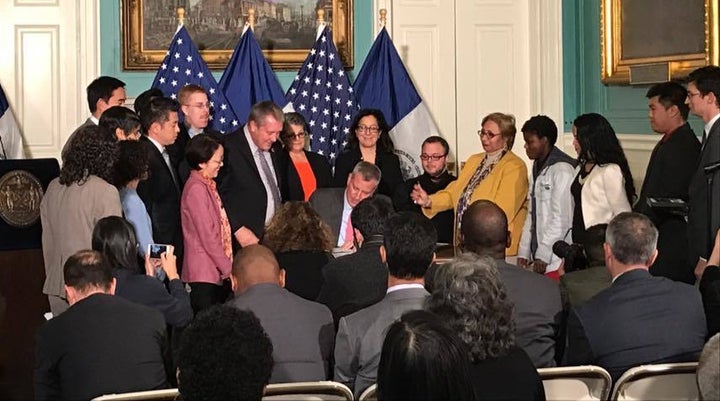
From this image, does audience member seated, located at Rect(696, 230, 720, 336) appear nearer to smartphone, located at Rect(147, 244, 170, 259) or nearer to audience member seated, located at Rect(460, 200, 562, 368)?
audience member seated, located at Rect(460, 200, 562, 368)

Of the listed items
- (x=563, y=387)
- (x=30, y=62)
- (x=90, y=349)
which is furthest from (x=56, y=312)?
(x=30, y=62)

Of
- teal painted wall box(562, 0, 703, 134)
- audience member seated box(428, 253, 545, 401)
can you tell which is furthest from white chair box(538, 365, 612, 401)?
teal painted wall box(562, 0, 703, 134)

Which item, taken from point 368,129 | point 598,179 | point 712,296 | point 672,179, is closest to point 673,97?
point 672,179

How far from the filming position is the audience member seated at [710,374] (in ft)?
7.83

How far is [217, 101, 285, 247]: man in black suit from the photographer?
666cm

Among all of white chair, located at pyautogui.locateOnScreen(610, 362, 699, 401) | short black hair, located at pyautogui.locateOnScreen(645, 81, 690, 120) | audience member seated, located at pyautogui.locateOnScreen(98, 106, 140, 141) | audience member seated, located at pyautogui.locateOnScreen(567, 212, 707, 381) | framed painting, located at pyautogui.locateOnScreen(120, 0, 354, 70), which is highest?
framed painting, located at pyautogui.locateOnScreen(120, 0, 354, 70)

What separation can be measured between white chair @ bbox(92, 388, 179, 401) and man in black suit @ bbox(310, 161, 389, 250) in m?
2.95

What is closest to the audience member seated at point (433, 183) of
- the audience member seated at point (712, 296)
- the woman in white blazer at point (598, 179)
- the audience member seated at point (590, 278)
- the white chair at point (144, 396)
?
the woman in white blazer at point (598, 179)

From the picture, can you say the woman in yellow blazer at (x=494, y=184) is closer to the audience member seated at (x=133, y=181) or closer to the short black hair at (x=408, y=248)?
the audience member seated at (x=133, y=181)

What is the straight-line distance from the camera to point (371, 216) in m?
5.04

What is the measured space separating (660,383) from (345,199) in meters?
3.30

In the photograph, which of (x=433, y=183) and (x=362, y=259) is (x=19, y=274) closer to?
(x=362, y=259)

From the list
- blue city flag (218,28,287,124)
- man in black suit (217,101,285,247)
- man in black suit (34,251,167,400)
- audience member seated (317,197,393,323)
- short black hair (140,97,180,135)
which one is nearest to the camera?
man in black suit (34,251,167,400)

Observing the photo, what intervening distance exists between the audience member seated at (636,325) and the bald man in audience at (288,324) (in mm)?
914
